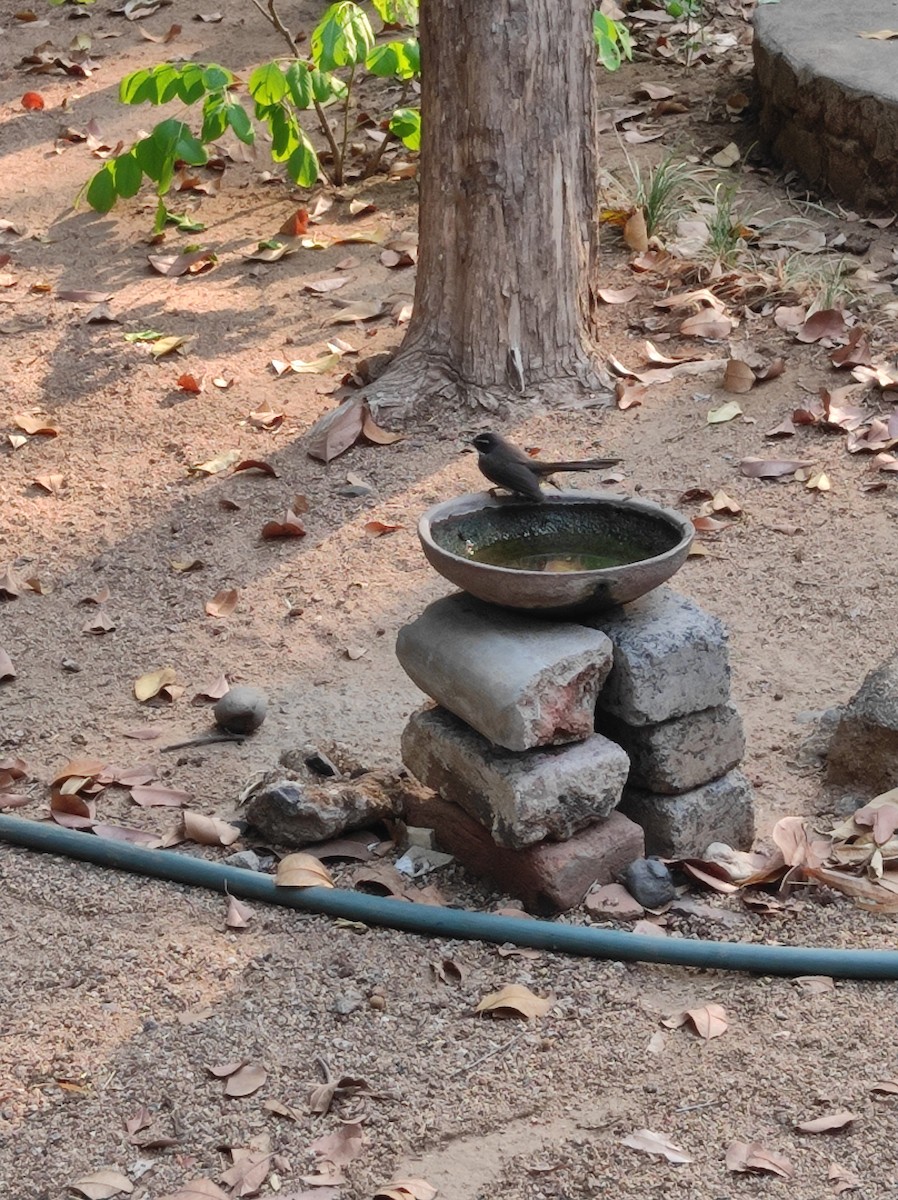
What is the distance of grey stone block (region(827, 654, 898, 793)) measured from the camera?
357 cm

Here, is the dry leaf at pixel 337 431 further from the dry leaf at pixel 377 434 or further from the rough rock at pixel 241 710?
the rough rock at pixel 241 710

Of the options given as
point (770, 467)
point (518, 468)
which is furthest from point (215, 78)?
point (518, 468)

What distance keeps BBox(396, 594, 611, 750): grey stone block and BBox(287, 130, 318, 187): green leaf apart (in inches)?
143

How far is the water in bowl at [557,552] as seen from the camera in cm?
343

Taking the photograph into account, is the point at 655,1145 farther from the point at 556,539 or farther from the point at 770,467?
the point at 770,467

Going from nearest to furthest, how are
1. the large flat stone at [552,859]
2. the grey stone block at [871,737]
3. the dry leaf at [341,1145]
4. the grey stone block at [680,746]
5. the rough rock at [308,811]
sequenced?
the dry leaf at [341,1145]
the large flat stone at [552,859]
the grey stone block at [680,746]
the rough rock at [308,811]
the grey stone block at [871,737]

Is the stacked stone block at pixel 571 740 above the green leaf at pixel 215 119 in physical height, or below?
below

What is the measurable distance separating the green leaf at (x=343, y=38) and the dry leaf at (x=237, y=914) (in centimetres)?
397

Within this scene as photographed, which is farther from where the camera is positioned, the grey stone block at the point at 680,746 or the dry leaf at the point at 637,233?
the dry leaf at the point at 637,233

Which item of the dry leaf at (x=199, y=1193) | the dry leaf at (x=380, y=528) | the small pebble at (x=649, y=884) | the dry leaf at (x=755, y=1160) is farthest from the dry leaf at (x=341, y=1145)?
the dry leaf at (x=380, y=528)

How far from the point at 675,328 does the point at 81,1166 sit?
4285 mm

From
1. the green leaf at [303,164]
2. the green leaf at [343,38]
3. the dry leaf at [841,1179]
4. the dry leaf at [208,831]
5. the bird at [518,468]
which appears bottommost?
the dry leaf at [208,831]

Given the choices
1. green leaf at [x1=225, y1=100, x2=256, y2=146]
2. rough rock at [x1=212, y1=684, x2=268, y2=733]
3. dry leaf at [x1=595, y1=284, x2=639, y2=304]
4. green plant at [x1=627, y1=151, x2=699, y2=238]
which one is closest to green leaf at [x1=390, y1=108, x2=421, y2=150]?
green leaf at [x1=225, y1=100, x2=256, y2=146]

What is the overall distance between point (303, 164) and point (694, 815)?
4.03 m
